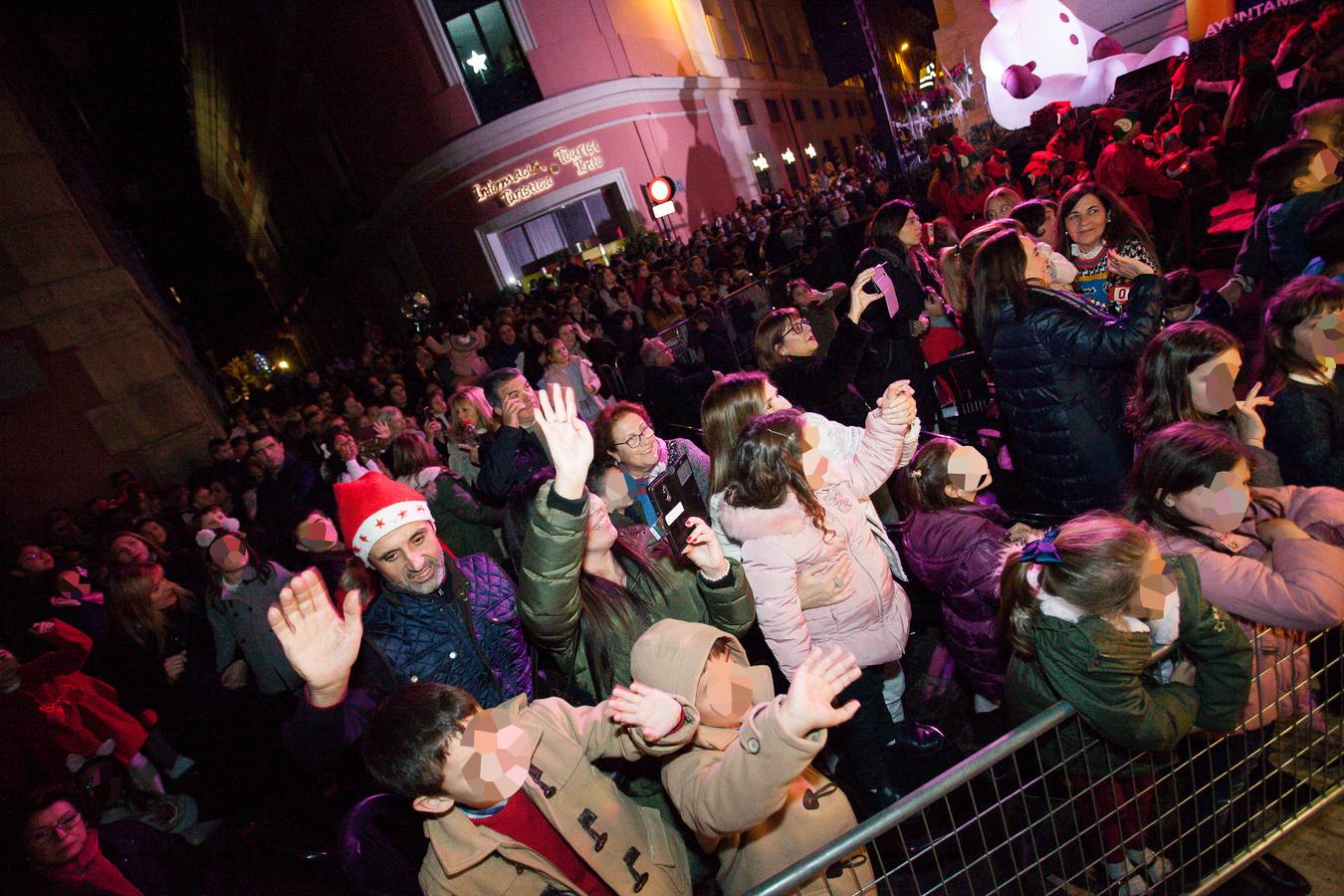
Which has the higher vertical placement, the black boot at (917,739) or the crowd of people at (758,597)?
the crowd of people at (758,597)

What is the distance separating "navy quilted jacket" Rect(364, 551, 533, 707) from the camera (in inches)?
96.2

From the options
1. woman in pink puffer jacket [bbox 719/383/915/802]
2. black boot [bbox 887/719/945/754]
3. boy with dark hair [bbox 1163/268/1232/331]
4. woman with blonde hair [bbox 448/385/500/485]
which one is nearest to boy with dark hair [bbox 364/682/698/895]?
woman in pink puffer jacket [bbox 719/383/915/802]

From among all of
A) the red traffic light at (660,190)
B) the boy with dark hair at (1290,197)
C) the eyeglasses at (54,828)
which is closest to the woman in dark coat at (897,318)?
the boy with dark hair at (1290,197)

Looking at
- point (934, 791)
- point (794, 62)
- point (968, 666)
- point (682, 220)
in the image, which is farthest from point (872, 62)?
point (794, 62)

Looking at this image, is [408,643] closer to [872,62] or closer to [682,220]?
[872,62]

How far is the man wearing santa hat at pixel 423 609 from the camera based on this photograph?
245cm

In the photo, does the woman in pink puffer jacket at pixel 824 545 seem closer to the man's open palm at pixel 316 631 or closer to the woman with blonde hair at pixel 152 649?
the man's open palm at pixel 316 631

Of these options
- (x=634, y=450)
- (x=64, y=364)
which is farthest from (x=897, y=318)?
(x=64, y=364)

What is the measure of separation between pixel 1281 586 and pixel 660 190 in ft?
61.7

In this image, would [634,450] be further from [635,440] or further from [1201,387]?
[1201,387]

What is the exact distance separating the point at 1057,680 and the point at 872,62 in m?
15.0

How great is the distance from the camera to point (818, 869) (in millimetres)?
1488

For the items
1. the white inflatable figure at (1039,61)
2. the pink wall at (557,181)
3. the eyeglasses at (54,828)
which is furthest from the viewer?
the pink wall at (557,181)

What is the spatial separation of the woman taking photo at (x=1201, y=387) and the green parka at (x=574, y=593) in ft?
6.36
